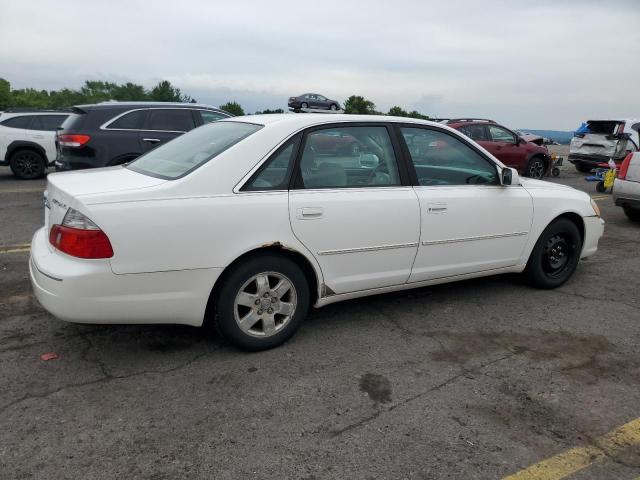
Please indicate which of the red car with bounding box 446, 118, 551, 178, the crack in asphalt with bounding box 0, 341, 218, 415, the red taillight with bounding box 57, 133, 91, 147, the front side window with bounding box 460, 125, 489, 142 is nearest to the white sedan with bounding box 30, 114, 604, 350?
the crack in asphalt with bounding box 0, 341, 218, 415

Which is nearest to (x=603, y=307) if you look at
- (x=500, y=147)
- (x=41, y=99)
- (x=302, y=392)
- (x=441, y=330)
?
(x=441, y=330)

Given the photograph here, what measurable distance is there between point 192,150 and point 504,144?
1145 centimetres

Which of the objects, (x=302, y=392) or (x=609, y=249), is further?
(x=609, y=249)

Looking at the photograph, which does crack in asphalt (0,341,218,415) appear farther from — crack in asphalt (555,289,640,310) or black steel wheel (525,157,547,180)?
black steel wheel (525,157,547,180)

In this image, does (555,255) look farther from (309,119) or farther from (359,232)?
(309,119)

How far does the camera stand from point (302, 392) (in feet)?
9.99

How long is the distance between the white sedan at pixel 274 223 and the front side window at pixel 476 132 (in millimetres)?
9142

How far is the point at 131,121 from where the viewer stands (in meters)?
8.34

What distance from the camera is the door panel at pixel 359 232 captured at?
346cm

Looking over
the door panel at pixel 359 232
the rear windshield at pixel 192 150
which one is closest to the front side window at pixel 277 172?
the door panel at pixel 359 232

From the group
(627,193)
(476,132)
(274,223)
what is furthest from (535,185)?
(476,132)

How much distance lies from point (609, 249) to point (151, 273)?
6.00 metres

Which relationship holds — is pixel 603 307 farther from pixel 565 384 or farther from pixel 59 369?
pixel 59 369

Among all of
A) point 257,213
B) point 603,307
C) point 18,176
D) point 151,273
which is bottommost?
point 18,176
